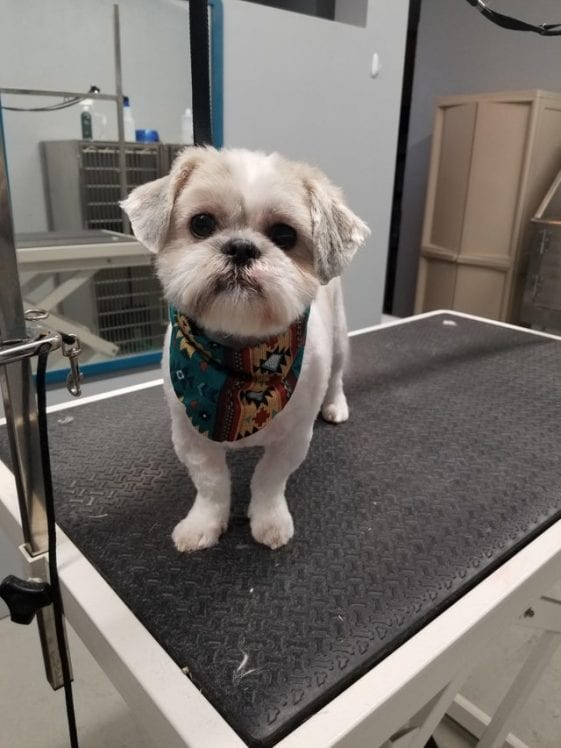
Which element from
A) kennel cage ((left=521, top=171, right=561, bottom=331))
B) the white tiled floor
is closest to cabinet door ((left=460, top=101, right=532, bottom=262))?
kennel cage ((left=521, top=171, right=561, bottom=331))

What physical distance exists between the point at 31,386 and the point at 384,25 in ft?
6.80

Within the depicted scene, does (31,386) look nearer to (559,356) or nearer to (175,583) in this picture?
(175,583)

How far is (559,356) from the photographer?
160 centimetres

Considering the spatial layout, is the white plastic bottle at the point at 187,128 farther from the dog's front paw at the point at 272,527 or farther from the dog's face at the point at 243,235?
the dog's front paw at the point at 272,527

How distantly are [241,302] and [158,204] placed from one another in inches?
6.9

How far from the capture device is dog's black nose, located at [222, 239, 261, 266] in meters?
0.65

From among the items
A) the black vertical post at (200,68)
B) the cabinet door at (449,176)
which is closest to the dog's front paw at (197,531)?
the black vertical post at (200,68)

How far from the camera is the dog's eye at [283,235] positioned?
0.70 metres

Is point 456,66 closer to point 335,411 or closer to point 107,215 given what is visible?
point 107,215

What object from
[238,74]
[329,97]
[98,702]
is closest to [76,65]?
[238,74]

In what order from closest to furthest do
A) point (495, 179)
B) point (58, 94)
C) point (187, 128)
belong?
point (58, 94) → point (187, 128) → point (495, 179)

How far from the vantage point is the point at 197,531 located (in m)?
0.79

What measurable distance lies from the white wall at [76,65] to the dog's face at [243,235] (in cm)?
133

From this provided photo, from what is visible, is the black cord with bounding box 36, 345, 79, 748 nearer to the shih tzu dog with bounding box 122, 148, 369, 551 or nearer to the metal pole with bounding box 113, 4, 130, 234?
the shih tzu dog with bounding box 122, 148, 369, 551
